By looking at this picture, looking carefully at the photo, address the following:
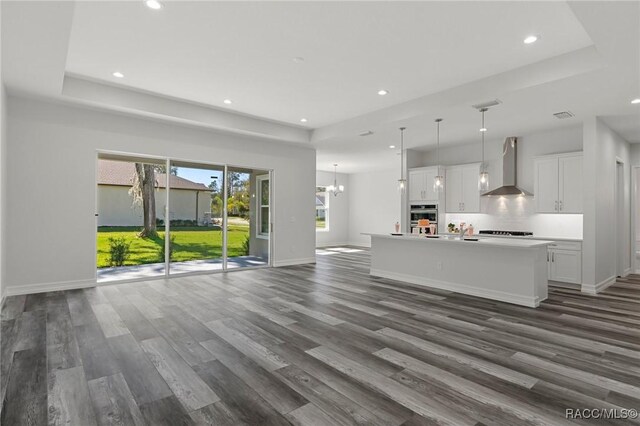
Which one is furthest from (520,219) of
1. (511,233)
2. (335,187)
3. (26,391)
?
(26,391)

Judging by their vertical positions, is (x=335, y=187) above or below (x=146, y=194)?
above

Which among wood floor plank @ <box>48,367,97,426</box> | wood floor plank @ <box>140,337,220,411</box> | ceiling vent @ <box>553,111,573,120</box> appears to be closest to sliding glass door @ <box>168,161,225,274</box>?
wood floor plank @ <box>140,337,220,411</box>

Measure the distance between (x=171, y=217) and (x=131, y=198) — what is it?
76 cm

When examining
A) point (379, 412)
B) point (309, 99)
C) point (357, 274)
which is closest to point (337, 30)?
point (309, 99)

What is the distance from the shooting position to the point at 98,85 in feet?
16.4

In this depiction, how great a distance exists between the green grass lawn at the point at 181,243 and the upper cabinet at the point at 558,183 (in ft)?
20.1

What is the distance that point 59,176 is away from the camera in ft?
17.1

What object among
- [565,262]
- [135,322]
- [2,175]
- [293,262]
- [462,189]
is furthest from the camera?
[293,262]

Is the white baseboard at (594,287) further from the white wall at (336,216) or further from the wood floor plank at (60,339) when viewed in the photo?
the white wall at (336,216)

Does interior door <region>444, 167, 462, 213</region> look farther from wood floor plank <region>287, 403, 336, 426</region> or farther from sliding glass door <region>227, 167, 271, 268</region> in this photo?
wood floor plank <region>287, 403, 336, 426</region>

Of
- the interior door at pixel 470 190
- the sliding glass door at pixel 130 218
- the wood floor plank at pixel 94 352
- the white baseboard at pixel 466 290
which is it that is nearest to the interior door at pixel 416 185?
the interior door at pixel 470 190

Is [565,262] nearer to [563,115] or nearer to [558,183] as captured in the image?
[558,183]

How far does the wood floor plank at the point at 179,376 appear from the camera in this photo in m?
2.23

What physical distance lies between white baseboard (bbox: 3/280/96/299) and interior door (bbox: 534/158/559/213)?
819 centimetres
